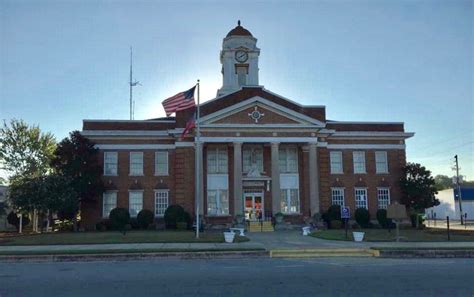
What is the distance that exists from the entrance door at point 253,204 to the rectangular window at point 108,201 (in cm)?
1137

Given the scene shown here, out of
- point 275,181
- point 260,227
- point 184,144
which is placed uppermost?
point 184,144

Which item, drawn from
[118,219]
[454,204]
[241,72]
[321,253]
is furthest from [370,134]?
[454,204]

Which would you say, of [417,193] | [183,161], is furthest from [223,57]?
[417,193]

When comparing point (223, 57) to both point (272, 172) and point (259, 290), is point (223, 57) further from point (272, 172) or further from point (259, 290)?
point (259, 290)

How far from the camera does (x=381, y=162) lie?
43.1 m

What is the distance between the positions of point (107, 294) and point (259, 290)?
330 centimetres

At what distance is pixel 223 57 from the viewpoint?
48781 mm

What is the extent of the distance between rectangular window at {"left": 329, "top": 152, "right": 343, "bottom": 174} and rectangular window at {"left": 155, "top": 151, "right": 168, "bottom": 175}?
14.9 metres

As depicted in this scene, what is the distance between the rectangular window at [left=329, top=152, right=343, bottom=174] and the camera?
139 feet

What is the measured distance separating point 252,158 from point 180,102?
44.3ft

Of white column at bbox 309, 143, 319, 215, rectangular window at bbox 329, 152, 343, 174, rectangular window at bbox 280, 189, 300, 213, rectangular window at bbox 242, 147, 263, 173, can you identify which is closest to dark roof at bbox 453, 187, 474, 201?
rectangular window at bbox 329, 152, 343, 174

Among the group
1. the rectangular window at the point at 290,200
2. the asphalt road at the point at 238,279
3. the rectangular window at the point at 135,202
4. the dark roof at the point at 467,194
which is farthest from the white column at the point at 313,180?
the dark roof at the point at 467,194

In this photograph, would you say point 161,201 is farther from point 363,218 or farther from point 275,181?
point 363,218

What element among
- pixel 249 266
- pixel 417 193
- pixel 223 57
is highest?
pixel 223 57
